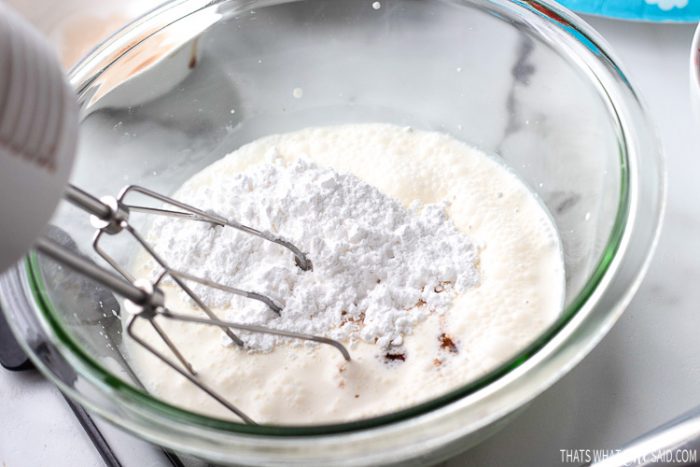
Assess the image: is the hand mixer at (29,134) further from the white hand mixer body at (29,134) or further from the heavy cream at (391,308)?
the heavy cream at (391,308)

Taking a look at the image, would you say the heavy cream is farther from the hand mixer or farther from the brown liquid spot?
the hand mixer

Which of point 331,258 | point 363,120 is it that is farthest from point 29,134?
point 363,120

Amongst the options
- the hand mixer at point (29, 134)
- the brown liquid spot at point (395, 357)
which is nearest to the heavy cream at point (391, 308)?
the brown liquid spot at point (395, 357)

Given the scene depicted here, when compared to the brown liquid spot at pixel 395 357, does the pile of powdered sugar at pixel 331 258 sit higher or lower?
higher

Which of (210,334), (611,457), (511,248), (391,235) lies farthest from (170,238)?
(611,457)

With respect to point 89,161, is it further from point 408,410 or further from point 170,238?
point 408,410

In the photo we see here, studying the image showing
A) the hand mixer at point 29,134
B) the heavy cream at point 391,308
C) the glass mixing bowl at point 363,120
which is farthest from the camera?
the heavy cream at point 391,308

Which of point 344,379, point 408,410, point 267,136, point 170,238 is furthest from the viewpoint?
point 267,136
